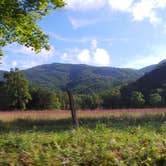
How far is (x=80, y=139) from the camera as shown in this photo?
8.44 meters

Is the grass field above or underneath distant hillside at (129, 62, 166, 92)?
underneath

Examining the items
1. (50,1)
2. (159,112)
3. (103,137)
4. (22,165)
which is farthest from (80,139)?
(159,112)

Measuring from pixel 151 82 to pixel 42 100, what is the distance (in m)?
59.5

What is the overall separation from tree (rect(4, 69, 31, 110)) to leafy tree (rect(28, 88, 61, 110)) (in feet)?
7.89

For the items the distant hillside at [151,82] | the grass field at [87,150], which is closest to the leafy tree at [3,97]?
the distant hillside at [151,82]

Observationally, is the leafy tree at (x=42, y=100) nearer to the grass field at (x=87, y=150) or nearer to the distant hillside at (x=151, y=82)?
the distant hillside at (x=151, y=82)

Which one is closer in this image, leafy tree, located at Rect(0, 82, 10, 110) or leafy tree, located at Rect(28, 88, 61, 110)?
leafy tree, located at Rect(0, 82, 10, 110)

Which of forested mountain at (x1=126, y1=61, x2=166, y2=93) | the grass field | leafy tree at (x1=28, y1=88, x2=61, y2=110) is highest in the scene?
forested mountain at (x1=126, y1=61, x2=166, y2=93)

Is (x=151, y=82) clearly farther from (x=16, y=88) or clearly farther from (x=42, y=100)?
(x=16, y=88)

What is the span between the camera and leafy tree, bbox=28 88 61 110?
271 feet

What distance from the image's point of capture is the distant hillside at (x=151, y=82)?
417 ft

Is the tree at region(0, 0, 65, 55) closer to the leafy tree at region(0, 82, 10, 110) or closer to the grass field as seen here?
the grass field

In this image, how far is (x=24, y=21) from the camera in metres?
18.1

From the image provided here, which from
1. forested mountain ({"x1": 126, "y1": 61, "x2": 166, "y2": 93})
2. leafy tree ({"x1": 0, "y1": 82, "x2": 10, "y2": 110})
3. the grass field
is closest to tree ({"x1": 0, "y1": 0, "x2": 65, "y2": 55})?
the grass field
